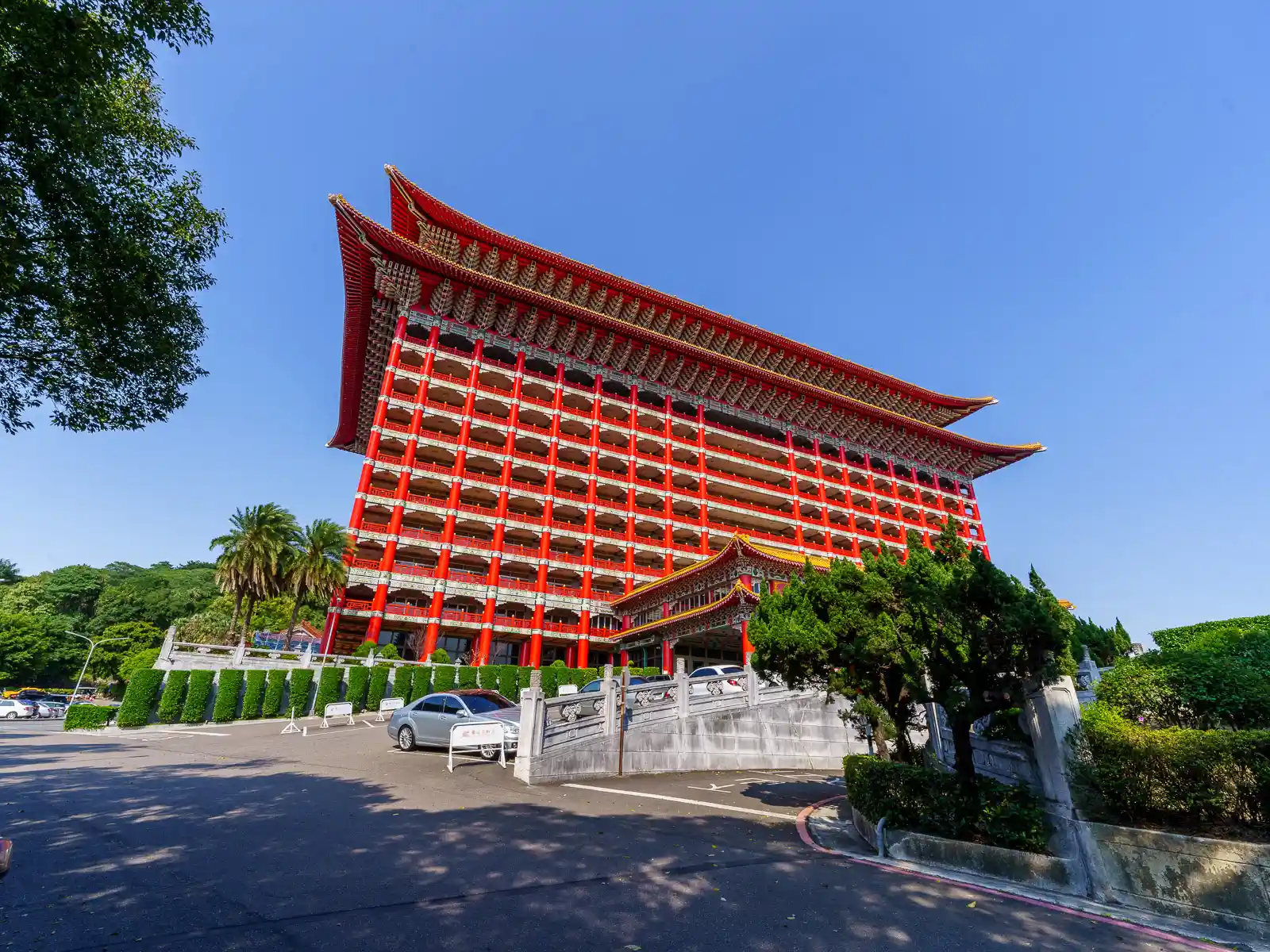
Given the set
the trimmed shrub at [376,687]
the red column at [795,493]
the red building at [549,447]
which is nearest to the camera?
the trimmed shrub at [376,687]

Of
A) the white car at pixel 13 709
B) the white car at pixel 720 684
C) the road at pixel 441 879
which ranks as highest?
the white car at pixel 720 684

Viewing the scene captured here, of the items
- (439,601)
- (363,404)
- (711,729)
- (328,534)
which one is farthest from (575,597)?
(363,404)

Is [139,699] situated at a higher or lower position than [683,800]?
higher

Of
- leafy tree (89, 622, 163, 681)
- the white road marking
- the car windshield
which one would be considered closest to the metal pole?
the white road marking

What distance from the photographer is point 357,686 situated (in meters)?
26.4

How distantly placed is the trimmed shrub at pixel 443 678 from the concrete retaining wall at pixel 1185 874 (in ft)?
83.1

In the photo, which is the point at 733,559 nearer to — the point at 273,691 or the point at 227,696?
the point at 273,691

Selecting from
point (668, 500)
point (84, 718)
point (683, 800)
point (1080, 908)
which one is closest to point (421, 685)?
point (84, 718)

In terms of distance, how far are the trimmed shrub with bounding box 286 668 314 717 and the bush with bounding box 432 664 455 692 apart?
5.25 m

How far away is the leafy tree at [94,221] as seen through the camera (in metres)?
8.58

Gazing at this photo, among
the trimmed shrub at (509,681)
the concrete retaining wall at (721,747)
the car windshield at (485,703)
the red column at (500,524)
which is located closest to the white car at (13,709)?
the red column at (500,524)

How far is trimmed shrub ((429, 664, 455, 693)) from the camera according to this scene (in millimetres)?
27094

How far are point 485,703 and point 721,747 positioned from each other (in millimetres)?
6727

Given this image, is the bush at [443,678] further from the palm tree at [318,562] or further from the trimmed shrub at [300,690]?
the palm tree at [318,562]
